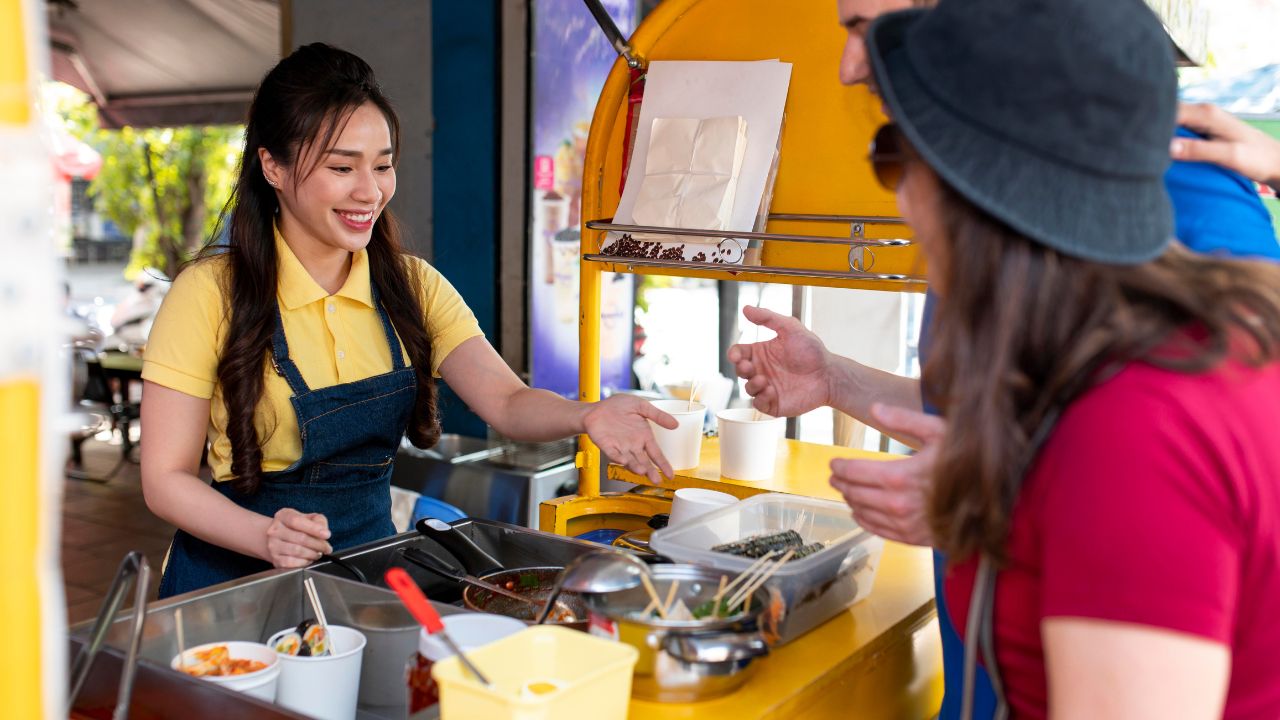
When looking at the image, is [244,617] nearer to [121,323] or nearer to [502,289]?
[502,289]

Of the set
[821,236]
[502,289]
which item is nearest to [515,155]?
[502,289]

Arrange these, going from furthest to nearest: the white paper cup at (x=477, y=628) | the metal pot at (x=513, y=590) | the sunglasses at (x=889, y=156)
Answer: the metal pot at (x=513, y=590) → the white paper cup at (x=477, y=628) → the sunglasses at (x=889, y=156)

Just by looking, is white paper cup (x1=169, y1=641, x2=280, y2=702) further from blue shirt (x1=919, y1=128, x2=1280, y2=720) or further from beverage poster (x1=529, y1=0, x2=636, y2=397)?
beverage poster (x1=529, y1=0, x2=636, y2=397)

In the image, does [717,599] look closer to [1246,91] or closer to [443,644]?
[443,644]

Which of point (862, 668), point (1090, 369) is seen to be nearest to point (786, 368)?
point (862, 668)

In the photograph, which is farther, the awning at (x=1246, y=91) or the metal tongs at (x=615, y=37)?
the awning at (x=1246, y=91)

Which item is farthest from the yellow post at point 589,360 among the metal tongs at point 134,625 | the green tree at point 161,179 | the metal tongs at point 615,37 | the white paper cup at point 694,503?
the green tree at point 161,179

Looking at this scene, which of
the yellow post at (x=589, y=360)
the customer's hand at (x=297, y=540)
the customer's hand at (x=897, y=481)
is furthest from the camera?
the yellow post at (x=589, y=360)

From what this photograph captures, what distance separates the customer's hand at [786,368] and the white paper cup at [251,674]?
99cm

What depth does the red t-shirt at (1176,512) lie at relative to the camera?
89cm

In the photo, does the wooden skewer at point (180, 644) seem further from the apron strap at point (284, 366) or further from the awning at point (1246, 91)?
the awning at point (1246, 91)

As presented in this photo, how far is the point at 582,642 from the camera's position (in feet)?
4.32

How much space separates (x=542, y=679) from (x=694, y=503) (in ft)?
2.61

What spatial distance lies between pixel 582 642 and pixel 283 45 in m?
4.46
